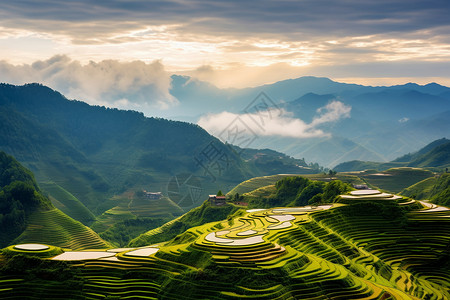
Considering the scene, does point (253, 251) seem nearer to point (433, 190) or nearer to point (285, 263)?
point (285, 263)

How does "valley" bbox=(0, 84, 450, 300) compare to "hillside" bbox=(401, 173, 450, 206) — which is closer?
"valley" bbox=(0, 84, 450, 300)

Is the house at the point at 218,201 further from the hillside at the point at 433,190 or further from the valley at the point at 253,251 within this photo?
the hillside at the point at 433,190

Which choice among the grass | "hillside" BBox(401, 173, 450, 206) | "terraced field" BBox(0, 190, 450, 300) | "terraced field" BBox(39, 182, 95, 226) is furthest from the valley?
"terraced field" BBox(39, 182, 95, 226)

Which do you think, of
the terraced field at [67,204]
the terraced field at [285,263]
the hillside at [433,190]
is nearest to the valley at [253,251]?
the terraced field at [285,263]

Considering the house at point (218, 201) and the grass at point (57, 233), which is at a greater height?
the house at point (218, 201)

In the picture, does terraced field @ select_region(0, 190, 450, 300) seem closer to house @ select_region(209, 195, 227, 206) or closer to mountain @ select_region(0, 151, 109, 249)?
mountain @ select_region(0, 151, 109, 249)
